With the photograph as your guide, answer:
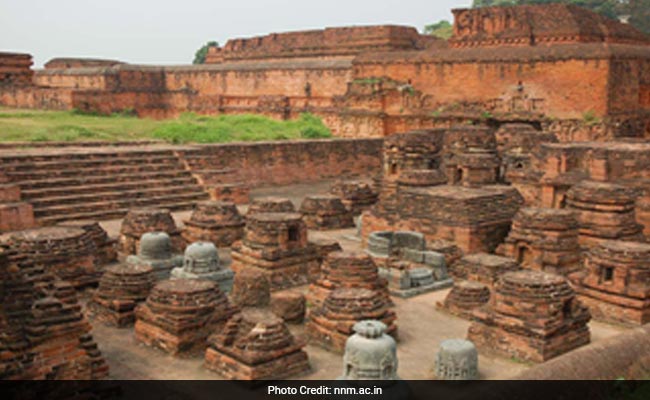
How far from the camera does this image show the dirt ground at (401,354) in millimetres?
6570

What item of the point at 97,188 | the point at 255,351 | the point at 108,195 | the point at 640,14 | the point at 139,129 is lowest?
the point at 255,351

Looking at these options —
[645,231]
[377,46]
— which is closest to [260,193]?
[645,231]

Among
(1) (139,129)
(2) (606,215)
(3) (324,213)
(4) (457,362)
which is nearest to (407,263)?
(2) (606,215)

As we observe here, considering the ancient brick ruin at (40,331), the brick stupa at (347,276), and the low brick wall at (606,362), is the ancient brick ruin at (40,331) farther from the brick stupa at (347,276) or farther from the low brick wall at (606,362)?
the low brick wall at (606,362)

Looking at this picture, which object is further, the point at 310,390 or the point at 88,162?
the point at 88,162

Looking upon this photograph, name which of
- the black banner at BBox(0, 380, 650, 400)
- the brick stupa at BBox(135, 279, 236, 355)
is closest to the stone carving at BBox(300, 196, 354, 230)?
the brick stupa at BBox(135, 279, 236, 355)

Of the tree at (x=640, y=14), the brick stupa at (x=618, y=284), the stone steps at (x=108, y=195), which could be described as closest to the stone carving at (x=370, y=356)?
the brick stupa at (x=618, y=284)

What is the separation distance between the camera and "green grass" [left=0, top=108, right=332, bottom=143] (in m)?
A: 15.9

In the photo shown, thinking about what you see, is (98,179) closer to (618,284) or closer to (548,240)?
(548,240)

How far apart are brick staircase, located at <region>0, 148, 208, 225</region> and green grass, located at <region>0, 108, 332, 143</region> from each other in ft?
7.76

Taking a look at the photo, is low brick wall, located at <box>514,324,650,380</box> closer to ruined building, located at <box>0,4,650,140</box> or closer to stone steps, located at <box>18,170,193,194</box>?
stone steps, located at <box>18,170,193,194</box>

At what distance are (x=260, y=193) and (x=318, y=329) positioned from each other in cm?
865

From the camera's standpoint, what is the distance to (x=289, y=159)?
56.0 ft

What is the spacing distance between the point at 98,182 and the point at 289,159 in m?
5.44
